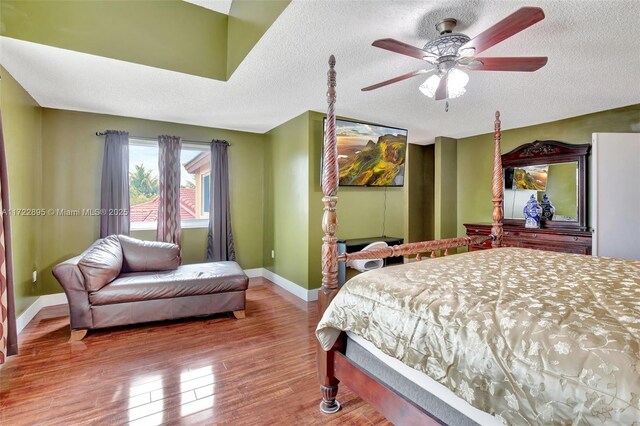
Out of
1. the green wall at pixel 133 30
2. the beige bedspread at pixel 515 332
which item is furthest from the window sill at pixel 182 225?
the beige bedspread at pixel 515 332

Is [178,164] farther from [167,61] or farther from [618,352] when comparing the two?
[618,352]

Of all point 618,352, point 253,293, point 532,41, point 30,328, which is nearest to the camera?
point 618,352

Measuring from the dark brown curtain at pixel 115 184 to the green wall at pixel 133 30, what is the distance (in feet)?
5.83

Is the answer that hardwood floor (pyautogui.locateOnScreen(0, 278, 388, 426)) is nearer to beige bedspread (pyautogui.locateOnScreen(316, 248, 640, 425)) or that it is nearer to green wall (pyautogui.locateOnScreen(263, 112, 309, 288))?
beige bedspread (pyautogui.locateOnScreen(316, 248, 640, 425))

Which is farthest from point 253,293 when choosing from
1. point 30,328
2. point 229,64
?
point 229,64

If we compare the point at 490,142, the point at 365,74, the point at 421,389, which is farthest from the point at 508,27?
the point at 490,142

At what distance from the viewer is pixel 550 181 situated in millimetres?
4227

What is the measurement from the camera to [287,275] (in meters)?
4.39

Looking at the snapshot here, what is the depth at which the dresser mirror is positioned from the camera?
12.9 feet

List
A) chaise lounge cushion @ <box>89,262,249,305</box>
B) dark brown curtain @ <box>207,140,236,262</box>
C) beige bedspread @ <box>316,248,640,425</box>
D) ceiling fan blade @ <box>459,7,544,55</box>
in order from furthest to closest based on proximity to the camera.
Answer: dark brown curtain @ <box>207,140,236,262</box>, chaise lounge cushion @ <box>89,262,249,305</box>, ceiling fan blade @ <box>459,7,544,55</box>, beige bedspread @ <box>316,248,640,425</box>

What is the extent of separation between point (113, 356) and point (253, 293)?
1.88 meters

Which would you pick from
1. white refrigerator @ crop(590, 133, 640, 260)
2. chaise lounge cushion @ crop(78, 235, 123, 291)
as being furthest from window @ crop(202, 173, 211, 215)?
white refrigerator @ crop(590, 133, 640, 260)

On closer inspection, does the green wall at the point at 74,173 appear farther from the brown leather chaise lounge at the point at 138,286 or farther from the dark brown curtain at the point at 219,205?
the brown leather chaise lounge at the point at 138,286

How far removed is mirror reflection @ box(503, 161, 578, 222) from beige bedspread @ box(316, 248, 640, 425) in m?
2.67
